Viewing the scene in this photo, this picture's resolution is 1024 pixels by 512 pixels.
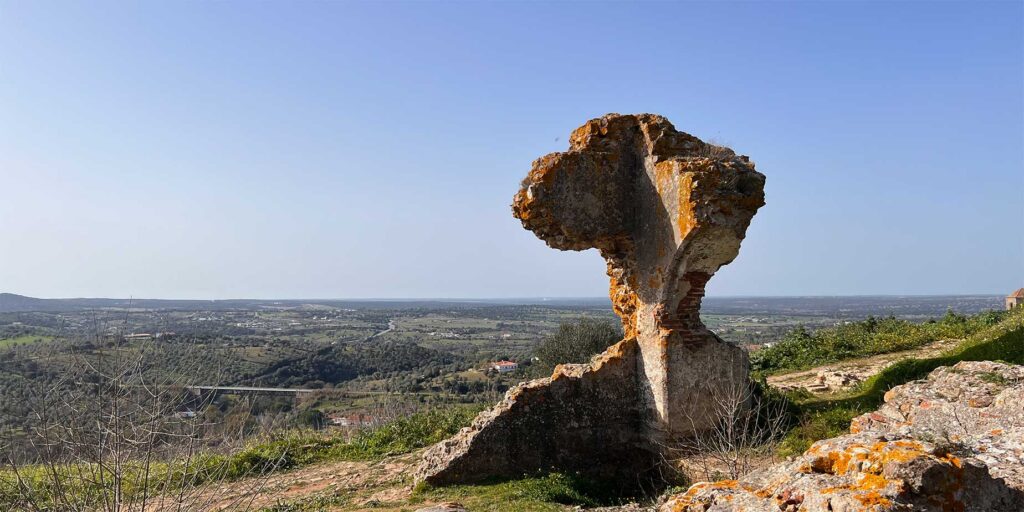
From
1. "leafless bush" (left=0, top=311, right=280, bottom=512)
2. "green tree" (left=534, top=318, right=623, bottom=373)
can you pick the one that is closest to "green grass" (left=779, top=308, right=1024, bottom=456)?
"leafless bush" (left=0, top=311, right=280, bottom=512)

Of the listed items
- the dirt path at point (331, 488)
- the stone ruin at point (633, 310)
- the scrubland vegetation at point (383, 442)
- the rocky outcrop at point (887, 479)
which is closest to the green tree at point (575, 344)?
the scrubland vegetation at point (383, 442)

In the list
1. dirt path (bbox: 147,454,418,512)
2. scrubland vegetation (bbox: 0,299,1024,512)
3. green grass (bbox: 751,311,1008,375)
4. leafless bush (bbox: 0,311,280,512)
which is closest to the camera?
leafless bush (bbox: 0,311,280,512)

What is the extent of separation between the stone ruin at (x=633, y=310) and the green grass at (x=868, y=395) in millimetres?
1041

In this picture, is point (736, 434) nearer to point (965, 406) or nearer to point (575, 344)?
point (965, 406)

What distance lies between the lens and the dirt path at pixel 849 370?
1189cm

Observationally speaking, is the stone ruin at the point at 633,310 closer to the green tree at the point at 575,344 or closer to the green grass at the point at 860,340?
the green grass at the point at 860,340

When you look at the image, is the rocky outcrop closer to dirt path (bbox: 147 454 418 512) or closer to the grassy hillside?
dirt path (bbox: 147 454 418 512)

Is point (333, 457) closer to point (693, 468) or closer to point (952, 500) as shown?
point (693, 468)

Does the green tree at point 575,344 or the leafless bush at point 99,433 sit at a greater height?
the leafless bush at point 99,433

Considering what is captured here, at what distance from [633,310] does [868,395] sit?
399 cm

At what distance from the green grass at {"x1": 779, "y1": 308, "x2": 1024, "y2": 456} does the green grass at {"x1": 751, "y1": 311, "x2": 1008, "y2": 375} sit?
254 cm

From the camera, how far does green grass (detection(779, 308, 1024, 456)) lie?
7940 millimetres

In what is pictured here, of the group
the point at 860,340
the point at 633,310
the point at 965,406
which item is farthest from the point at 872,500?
the point at 860,340

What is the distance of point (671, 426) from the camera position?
8.30 metres
